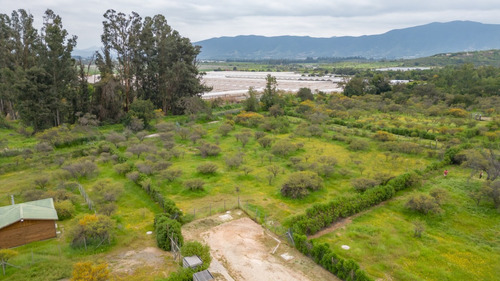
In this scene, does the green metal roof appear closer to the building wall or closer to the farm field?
the building wall

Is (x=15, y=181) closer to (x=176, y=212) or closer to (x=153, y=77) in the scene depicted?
(x=176, y=212)

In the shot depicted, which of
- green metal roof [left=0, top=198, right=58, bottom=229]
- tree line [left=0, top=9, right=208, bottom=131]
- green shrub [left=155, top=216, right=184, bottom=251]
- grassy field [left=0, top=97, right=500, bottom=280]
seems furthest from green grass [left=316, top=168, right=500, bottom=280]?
tree line [left=0, top=9, right=208, bottom=131]

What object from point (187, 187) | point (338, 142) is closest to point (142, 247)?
point (187, 187)

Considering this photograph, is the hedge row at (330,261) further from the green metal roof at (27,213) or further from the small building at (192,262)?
the green metal roof at (27,213)

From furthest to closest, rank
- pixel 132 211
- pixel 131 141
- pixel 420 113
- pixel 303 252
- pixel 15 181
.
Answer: pixel 420 113
pixel 131 141
pixel 15 181
pixel 132 211
pixel 303 252

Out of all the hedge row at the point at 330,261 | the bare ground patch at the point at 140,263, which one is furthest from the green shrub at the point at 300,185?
the bare ground patch at the point at 140,263

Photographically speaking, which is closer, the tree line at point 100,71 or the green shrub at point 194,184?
the green shrub at point 194,184

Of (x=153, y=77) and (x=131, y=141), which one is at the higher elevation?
(x=153, y=77)
